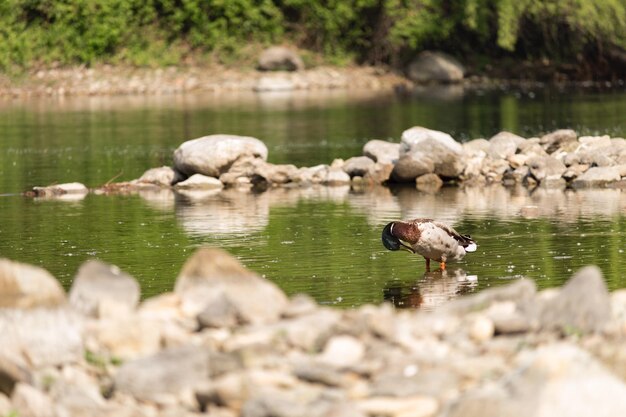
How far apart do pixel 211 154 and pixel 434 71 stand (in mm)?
44203

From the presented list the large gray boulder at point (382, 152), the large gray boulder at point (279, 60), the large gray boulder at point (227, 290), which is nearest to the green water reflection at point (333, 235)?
the large gray boulder at point (382, 152)

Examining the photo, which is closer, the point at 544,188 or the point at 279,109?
the point at 544,188

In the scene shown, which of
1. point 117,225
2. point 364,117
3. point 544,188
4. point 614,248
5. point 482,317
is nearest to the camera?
point 482,317

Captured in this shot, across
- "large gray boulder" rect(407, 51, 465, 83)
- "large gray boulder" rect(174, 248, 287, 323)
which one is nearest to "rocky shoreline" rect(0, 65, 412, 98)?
"large gray boulder" rect(407, 51, 465, 83)

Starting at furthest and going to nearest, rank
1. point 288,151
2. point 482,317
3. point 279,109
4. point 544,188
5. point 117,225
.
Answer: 1. point 279,109
2. point 288,151
3. point 544,188
4. point 117,225
5. point 482,317

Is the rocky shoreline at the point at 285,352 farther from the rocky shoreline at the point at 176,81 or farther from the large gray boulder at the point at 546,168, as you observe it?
the rocky shoreline at the point at 176,81

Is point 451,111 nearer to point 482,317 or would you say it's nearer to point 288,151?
point 288,151

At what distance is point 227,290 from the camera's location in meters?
12.1

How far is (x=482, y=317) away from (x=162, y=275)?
30.1ft

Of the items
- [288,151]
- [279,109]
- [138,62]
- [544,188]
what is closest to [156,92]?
[138,62]

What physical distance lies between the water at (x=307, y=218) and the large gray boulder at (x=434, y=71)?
2459 centimetres

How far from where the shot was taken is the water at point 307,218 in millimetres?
19875

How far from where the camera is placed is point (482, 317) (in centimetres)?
1161

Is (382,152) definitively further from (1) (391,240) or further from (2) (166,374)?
(2) (166,374)
